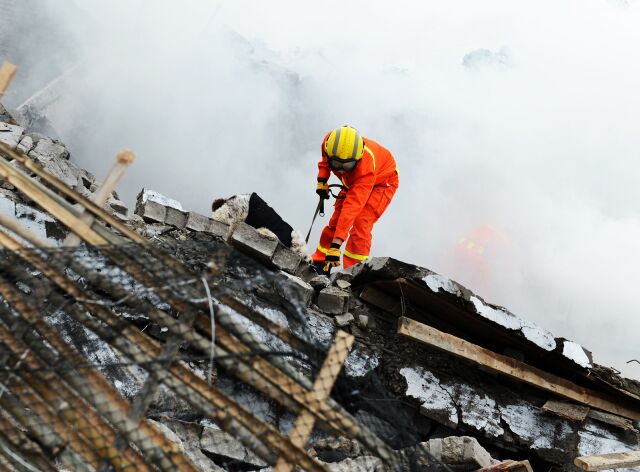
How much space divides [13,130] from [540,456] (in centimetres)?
755

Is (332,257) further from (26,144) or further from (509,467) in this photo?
(26,144)

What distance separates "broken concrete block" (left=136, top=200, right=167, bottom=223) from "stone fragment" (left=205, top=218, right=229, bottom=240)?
674 millimetres

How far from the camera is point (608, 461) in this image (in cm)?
518

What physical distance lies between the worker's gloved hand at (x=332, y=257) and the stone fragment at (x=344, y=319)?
85 cm

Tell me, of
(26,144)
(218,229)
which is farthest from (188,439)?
(26,144)

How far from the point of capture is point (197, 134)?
16.8 m

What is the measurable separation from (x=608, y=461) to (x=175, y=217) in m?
5.08

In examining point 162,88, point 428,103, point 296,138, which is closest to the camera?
point 162,88

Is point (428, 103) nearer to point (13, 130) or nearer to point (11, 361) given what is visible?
point (13, 130)

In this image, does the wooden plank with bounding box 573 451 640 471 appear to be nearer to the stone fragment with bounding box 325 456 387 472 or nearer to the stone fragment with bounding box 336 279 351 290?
the stone fragment with bounding box 325 456 387 472

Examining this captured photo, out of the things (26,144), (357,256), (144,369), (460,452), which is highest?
(357,256)

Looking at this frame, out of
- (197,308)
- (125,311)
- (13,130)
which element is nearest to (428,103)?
(13,130)

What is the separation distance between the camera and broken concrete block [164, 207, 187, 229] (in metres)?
7.24

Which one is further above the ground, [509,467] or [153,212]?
[153,212]
